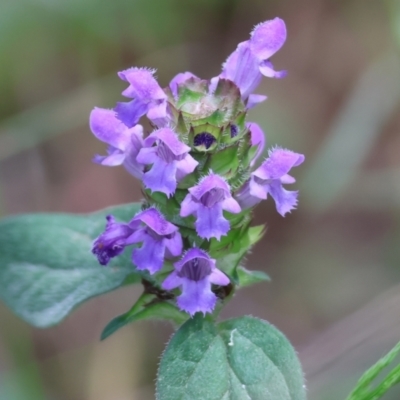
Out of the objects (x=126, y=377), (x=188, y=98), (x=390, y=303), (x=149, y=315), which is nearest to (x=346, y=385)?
(x=390, y=303)

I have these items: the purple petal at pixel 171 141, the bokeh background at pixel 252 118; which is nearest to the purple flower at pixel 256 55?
the purple petal at pixel 171 141

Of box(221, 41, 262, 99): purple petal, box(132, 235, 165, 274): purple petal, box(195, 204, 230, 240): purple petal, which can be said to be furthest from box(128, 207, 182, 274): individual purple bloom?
box(221, 41, 262, 99): purple petal

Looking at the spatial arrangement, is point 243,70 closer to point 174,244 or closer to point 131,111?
point 131,111

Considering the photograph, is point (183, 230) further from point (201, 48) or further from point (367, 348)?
point (201, 48)

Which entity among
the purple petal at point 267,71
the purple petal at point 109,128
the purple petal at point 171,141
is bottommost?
the purple petal at point 171,141

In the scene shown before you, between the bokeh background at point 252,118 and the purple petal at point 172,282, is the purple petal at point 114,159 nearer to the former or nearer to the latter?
the purple petal at point 172,282

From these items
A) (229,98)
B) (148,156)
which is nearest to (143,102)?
(148,156)
